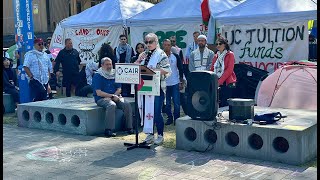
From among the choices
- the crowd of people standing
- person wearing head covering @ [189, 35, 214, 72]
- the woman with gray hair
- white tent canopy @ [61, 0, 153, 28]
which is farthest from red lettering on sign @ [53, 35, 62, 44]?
the woman with gray hair

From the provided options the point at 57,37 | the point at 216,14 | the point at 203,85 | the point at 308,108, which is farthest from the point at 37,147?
the point at 57,37

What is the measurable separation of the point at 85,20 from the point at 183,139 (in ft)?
31.4

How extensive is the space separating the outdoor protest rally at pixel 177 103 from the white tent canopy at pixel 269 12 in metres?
0.03

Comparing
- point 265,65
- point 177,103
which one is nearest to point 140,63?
point 177,103

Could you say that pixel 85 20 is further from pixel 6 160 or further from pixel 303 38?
pixel 6 160

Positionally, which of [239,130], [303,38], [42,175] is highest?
[303,38]

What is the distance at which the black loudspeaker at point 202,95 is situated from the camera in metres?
7.12

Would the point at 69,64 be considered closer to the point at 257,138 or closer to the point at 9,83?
the point at 9,83

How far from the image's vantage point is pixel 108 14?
15531 mm

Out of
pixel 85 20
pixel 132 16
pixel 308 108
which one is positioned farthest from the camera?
pixel 85 20

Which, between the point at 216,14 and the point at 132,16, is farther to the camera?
the point at 132,16

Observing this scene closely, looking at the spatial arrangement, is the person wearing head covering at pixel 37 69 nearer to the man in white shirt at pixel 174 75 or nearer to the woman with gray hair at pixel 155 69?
the man in white shirt at pixel 174 75

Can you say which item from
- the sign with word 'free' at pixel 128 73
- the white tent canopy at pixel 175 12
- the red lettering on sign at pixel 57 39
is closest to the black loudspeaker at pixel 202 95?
the sign with word 'free' at pixel 128 73

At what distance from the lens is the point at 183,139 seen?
7461mm
